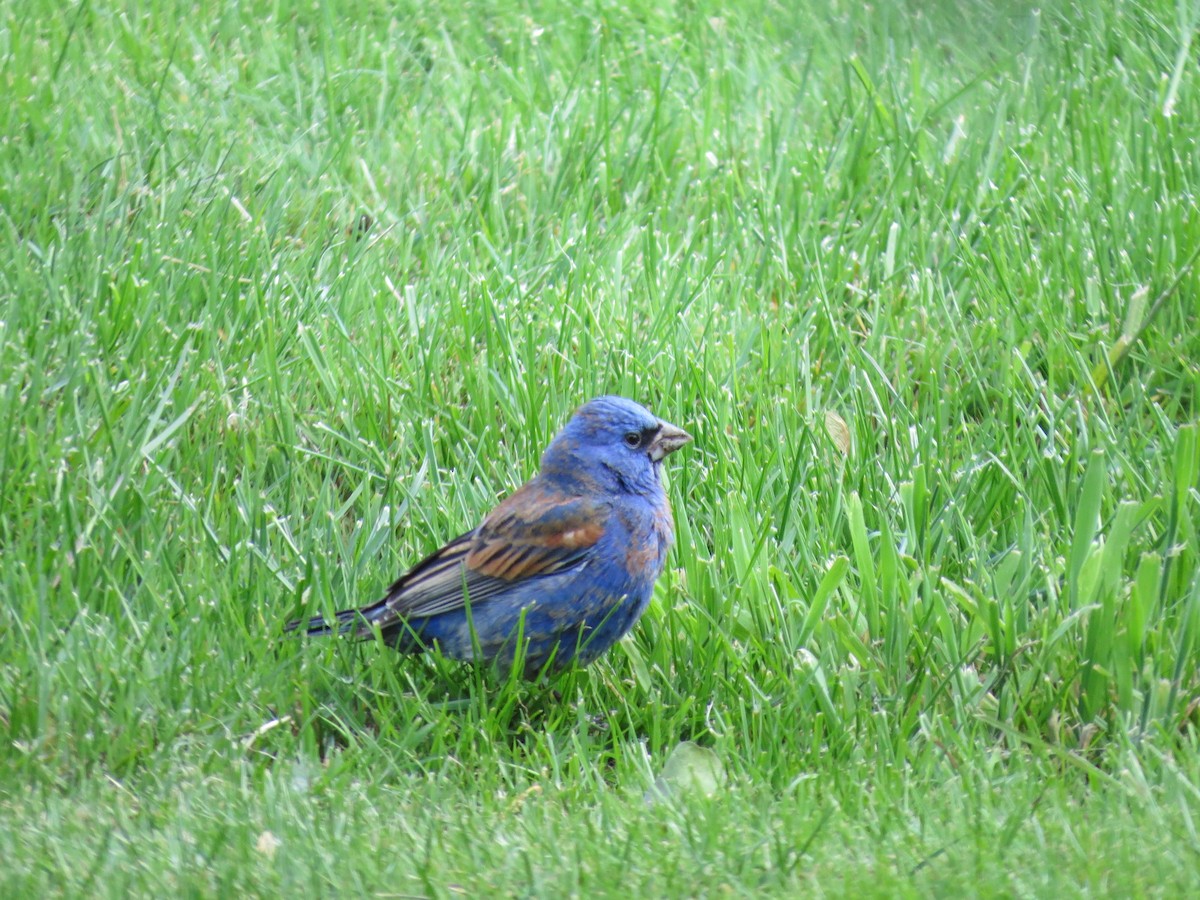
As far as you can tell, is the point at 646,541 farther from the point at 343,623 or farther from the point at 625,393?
the point at 625,393

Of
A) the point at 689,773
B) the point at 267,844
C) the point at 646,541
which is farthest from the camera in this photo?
the point at 646,541

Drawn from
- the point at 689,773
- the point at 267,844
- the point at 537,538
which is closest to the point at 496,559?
the point at 537,538

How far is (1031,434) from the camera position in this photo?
13.2 feet

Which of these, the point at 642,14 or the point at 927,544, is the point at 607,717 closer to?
the point at 927,544

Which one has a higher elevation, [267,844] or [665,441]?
[665,441]

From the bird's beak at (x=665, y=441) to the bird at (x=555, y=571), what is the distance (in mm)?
26

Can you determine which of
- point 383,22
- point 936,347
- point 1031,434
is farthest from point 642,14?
point 1031,434

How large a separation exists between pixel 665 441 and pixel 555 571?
1.50 ft

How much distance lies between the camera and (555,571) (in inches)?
136

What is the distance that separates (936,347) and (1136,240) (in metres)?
0.79

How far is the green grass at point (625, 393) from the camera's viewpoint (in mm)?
2924

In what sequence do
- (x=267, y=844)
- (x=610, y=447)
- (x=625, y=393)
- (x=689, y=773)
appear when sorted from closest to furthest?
(x=267, y=844) < (x=689, y=773) < (x=610, y=447) < (x=625, y=393)

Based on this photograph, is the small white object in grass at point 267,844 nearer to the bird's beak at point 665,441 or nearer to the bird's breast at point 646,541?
the bird's breast at point 646,541

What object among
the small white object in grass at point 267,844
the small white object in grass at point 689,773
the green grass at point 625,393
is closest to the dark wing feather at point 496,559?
the green grass at point 625,393
